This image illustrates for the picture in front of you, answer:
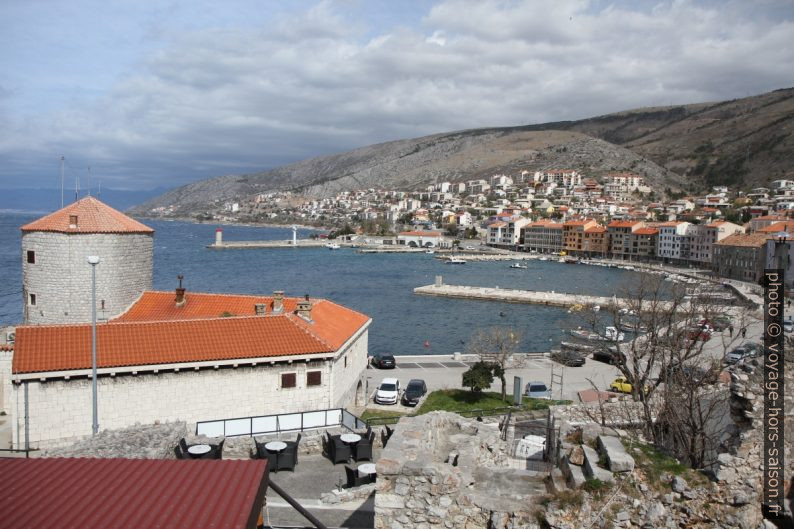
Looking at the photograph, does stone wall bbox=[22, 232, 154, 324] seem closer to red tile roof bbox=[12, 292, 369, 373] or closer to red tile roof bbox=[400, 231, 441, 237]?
red tile roof bbox=[12, 292, 369, 373]

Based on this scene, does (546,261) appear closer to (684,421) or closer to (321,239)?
(321,239)

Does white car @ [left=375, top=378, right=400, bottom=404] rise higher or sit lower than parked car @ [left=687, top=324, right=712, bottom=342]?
lower

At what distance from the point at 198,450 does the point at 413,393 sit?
1185cm

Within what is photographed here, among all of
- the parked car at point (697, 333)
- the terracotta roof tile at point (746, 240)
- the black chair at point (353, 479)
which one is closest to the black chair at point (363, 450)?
the black chair at point (353, 479)

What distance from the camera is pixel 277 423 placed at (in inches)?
500

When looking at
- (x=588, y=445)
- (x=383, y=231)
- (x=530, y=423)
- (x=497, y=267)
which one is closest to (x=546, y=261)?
(x=497, y=267)

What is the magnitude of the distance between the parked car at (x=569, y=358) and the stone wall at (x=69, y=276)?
821 inches

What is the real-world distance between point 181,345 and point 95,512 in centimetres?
→ 1176

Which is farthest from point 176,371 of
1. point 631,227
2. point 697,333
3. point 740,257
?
point 631,227

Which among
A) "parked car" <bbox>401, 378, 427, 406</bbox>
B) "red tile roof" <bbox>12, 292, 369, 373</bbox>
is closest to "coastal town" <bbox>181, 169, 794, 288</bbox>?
"parked car" <bbox>401, 378, 427, 406</bbox>

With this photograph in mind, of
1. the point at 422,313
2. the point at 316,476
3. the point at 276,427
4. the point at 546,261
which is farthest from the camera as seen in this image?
the point at 546,261

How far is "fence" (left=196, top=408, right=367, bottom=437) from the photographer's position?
12.4m

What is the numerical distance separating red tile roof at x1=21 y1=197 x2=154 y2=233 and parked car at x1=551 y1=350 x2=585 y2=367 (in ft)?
68.3

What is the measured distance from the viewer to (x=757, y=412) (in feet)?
22.4
